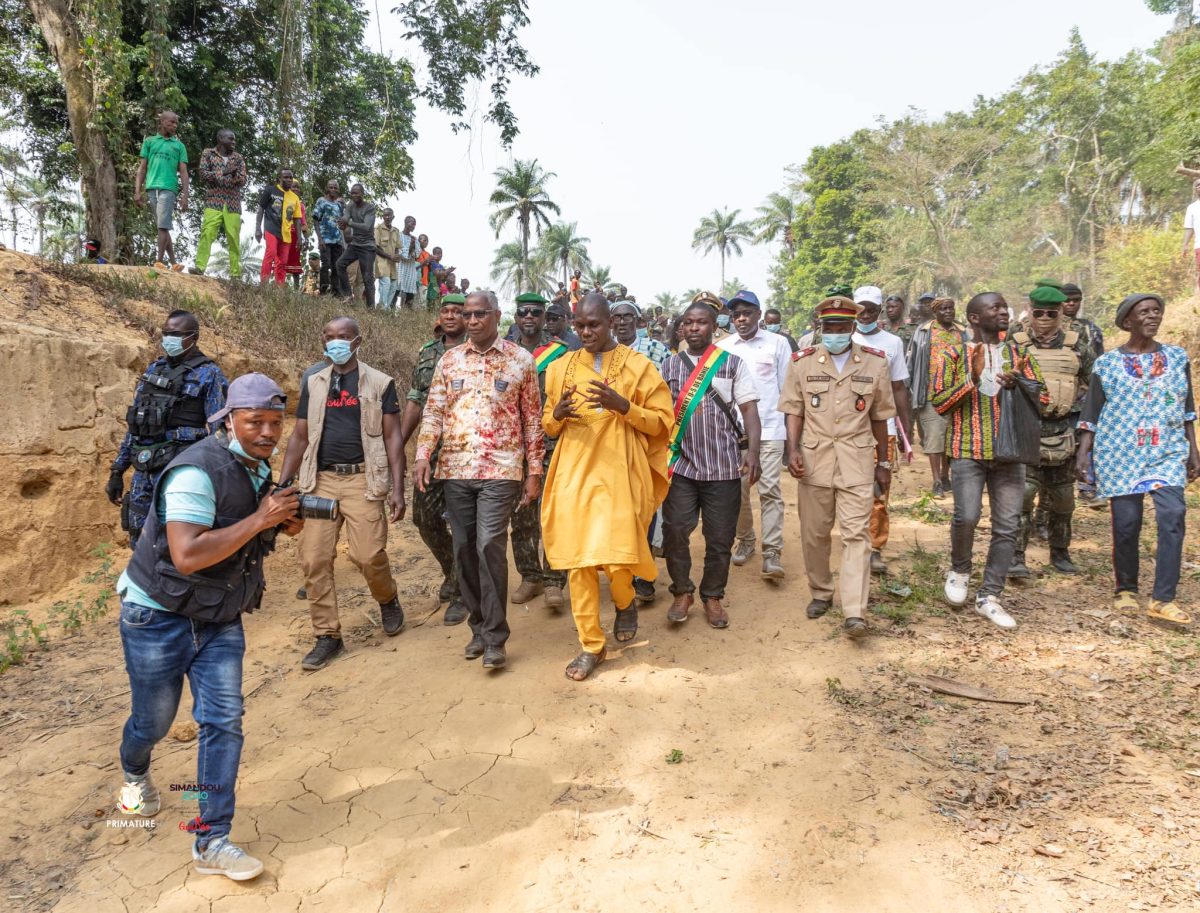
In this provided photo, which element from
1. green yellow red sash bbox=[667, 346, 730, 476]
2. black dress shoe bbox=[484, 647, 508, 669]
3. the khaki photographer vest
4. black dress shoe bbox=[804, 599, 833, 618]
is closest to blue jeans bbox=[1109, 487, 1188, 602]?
black dress shoe bbox=[804, 599, 833, 618]

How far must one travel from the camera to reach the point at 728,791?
3.01 metres

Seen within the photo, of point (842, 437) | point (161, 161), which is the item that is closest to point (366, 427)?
point (842, 437)

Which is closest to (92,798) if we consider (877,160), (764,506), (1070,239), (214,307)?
(764,506)

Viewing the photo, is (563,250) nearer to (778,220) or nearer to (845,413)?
(778,220)

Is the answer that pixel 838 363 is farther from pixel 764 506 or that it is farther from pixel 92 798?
pixel 92 798

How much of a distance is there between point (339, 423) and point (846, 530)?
3.24 metres

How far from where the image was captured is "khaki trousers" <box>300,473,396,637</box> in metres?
4.46

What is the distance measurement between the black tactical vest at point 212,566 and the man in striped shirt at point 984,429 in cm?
402

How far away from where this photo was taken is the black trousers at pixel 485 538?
13.1 ft

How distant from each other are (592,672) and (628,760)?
81cm

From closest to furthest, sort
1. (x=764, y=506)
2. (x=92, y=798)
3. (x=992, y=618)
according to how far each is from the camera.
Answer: (x=92, y=798), (x=992, y=618), (x=764, y=506)

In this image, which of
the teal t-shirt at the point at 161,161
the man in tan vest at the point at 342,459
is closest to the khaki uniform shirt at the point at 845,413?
the man in tan vest at the point at 342,459

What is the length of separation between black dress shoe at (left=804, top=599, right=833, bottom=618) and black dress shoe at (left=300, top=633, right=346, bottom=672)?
3.13 metres

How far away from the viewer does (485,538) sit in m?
3.98
